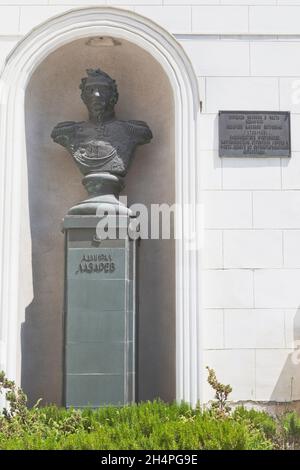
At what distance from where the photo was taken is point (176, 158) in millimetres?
7184

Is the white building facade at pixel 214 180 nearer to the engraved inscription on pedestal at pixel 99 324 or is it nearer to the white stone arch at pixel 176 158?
the white stone arch at pixel 176 158

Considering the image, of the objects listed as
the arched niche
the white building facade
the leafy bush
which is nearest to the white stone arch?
the white building facade

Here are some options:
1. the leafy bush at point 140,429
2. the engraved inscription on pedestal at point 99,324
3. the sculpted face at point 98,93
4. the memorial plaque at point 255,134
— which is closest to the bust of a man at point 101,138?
the sculpted face at point 98,93

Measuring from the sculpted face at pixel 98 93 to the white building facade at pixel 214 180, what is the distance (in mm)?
508

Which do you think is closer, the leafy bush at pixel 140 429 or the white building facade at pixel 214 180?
the leafy bush at pixel 140 429

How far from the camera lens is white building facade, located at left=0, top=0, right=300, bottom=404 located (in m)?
6.99

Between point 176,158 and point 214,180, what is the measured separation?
1.67ft

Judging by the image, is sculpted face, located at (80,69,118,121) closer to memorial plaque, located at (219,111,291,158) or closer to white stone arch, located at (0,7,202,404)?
white stone arch, located at (0,7,202,404)

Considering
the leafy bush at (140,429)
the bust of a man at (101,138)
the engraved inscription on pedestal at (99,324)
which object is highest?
the bust of a man at (101,138)

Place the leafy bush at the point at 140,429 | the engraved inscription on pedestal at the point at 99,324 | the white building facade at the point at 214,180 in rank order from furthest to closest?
1. the white building facade at the point at 214,180
2. the engraved inscription on pedestal at the point at 99,324
3. the leafy bush at the point at 140,429

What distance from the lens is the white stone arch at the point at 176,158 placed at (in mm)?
6852

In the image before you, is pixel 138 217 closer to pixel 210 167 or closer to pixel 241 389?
pixel 210 167

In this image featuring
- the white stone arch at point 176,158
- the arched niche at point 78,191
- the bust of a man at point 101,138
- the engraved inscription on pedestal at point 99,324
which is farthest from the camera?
the arched niche at point 78,191

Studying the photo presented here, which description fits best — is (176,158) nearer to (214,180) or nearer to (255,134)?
(214,180)
